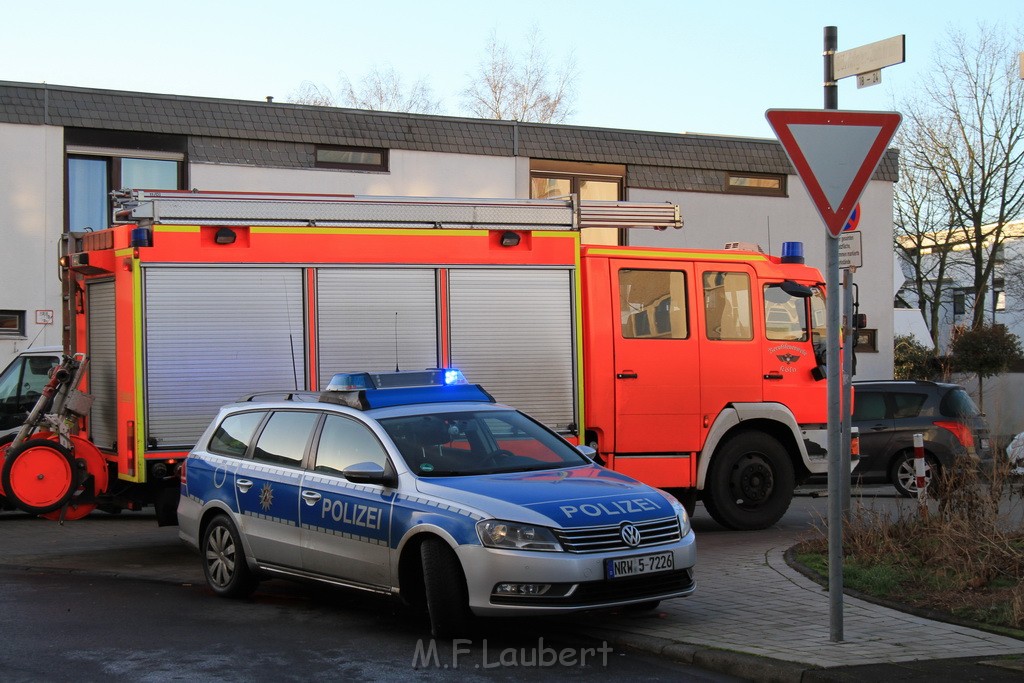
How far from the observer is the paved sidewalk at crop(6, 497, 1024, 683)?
21.3 feet

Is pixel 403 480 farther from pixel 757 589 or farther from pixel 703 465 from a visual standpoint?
pixel 703 465

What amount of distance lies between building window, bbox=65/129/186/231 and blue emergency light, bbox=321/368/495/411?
13932 mm

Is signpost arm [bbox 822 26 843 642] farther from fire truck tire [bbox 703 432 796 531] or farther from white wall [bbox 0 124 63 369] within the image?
white wall [bbox 0 124 63 369]

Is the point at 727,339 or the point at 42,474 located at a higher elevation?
the point at 727,339

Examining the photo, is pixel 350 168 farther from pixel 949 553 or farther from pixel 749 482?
pixel 949 553

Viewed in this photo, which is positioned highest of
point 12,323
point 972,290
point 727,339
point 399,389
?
point 972,290

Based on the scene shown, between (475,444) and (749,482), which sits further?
(749,482)

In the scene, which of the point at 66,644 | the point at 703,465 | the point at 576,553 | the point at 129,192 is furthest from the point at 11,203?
the point at 576,553

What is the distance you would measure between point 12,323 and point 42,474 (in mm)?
11310

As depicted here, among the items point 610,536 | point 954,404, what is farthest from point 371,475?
point 954,404

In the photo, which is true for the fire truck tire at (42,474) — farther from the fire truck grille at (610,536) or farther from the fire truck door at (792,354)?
the fire truck door at (792,354)

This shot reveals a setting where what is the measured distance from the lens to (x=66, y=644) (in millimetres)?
7645

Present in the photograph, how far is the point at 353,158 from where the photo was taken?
23.5 m

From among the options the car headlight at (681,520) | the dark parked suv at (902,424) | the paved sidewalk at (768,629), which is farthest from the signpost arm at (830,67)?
Result: the dark parked suv at (902,424)
